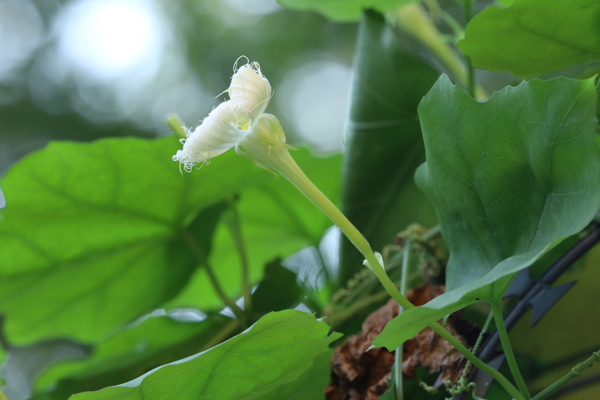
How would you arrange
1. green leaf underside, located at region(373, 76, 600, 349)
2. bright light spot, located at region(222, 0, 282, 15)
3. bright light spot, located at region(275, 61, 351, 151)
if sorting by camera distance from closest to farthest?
1. green leaf underside, located at region(373, 76, 600, 349)
2. bright light spot, located at region(275, 61, 351, 151)
3. bright light spot, located at region(222, 0, 282, 15)

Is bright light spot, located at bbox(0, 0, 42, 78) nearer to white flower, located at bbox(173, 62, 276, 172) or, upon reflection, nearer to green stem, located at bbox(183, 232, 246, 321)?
green stem, located at bbox(183, 232, 246, 321)

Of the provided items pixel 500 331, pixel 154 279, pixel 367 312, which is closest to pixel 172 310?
pixel 154 279

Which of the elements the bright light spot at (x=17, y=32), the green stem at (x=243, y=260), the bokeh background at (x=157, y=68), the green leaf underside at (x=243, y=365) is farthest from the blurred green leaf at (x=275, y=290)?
the bright light spot at (x=17, y=32)

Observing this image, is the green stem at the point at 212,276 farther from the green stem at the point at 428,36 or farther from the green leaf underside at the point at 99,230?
the green stem at the point at 428,36

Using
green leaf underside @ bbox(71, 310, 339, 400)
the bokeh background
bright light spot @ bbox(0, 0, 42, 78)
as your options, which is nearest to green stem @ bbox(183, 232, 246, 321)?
green leaf underside @ bbox(71, 310, 339, 400)

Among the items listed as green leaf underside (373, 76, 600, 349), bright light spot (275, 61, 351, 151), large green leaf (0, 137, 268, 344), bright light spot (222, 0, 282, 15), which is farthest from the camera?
bright light spot (222, 0, 282, 15)

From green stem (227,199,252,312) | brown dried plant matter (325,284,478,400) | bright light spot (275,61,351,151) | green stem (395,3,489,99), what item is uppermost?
bright light spot (275,61,351,151)

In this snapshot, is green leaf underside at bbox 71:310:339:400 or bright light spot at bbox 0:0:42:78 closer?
green leaf underside at bbox 71:310:339:400
